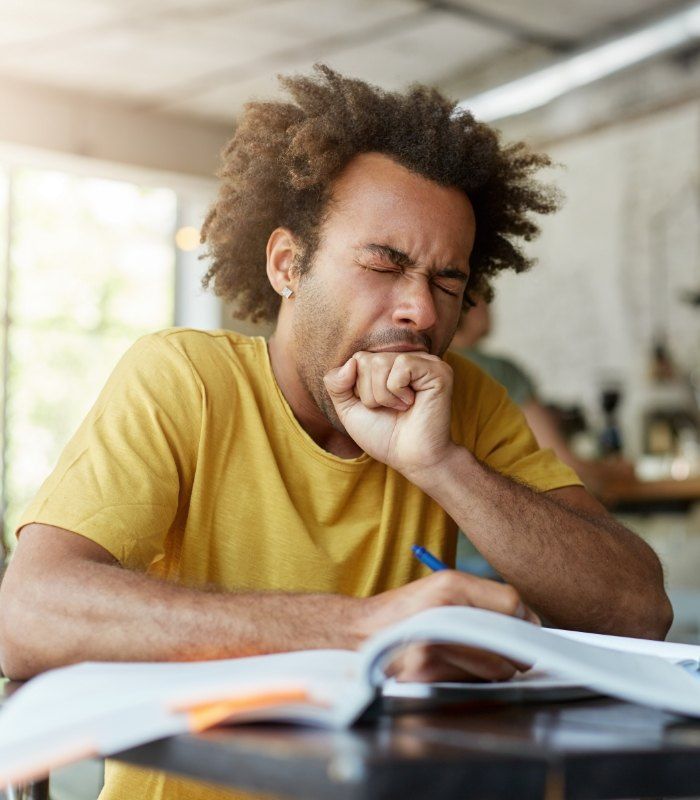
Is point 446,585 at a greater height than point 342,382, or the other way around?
point 342,382

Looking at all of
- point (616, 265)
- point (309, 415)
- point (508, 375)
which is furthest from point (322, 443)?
point (616, 265)

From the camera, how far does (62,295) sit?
788cm

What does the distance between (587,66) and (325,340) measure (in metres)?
5.27

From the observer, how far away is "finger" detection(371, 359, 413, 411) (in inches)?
57.2

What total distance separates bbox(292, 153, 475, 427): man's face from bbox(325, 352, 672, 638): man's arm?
0.15 ft

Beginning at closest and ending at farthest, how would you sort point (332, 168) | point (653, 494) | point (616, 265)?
point (332, 168) < point (653, 494) < point (616, 265)

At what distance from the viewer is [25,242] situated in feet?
25.4

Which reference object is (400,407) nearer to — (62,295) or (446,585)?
(446,585)

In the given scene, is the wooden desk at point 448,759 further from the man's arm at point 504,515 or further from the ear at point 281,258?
the ear at point 281,258

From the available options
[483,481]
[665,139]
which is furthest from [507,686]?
[665,139]

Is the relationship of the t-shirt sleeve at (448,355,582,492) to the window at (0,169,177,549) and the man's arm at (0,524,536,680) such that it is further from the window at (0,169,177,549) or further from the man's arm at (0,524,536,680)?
the window at (0,169,177,549)

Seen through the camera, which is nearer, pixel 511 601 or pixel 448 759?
pixel 448 759

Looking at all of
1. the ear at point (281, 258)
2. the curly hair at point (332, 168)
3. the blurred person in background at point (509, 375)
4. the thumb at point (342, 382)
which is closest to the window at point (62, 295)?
the blurred person in background at point (509, 375)

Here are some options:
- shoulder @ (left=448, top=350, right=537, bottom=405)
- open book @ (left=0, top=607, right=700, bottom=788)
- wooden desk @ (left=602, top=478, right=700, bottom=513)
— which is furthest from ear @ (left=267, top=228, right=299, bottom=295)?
wooden desk @ (left=602, top=478, right=700, bottom=513)
